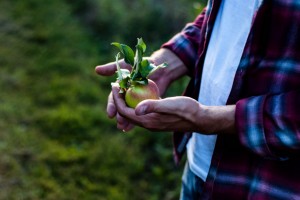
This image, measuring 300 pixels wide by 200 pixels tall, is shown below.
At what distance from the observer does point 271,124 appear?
1.43m

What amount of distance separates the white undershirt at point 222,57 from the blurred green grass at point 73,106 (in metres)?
1.54

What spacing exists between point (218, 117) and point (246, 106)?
9 centimetres

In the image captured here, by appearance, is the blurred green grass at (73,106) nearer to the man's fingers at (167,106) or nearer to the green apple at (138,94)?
the green apple at (138,94)

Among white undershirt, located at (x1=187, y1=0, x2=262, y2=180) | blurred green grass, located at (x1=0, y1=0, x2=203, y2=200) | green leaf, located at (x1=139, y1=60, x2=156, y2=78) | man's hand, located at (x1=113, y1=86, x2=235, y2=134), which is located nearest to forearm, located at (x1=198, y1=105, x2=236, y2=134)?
man's hand, located at (x1=113, y1=86, x2=235, y2=134)

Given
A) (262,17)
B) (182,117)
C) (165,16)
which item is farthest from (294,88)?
(165,16)

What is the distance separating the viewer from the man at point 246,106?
1.41m

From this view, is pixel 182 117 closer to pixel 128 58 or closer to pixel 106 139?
pixel 128 58

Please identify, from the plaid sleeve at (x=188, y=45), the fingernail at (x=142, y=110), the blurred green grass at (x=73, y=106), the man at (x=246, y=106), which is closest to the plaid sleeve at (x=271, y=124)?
the man at (x=246, y=106)

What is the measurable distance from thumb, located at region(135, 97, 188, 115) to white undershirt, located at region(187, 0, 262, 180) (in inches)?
8.7

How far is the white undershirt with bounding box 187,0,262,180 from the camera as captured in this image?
1.56 metres

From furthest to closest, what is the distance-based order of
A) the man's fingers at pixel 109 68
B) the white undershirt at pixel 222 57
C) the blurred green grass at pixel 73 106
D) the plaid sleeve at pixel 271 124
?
the blurred green grass at pixel 73 106
the man's fingers at pixel 109 68
the white undershirt at pixel 222 57
the plaid sleeve at pixel 271 124

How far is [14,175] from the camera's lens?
3.22 metres

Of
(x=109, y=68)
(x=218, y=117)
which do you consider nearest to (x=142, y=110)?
(x=218, y=117)

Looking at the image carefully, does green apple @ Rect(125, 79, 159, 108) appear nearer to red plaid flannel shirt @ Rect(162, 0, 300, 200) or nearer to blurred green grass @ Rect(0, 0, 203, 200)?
red plaid flannel shirt @ Rect(162, 0, 300, 200)
